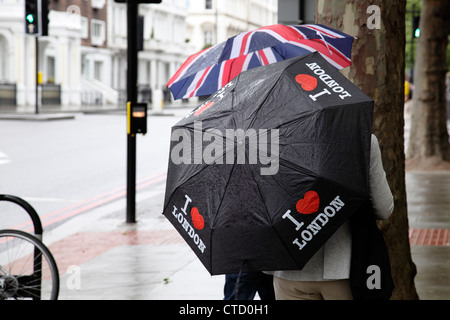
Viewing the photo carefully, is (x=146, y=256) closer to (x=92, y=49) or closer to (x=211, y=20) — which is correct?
(x=92, y=49)

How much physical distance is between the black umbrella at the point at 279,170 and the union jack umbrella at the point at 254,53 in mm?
927

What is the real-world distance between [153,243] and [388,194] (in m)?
5.27

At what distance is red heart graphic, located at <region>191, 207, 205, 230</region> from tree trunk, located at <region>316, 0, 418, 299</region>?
78.5 inches

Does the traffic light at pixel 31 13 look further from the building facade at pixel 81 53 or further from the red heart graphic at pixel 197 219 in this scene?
the red heart graphic at pixel 197 219

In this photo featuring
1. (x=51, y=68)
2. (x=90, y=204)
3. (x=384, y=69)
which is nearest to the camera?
(x=384, y=69)

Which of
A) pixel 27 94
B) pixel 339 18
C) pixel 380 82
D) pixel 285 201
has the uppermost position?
pixel 339 18

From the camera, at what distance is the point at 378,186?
2980mm

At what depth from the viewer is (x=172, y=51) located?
224ft

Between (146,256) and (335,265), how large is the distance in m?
4.53

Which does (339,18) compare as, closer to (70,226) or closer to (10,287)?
(10,287)

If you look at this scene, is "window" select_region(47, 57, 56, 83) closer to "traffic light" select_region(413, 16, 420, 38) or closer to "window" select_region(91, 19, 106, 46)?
"window" select_region(91, 19, 106, 46)

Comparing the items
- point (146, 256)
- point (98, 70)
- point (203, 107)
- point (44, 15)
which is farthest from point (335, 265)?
point (98, 70)

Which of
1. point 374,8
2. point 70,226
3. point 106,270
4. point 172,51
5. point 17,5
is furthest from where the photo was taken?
point 172,51

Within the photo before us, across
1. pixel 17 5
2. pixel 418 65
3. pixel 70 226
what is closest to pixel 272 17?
pixel 17 5
